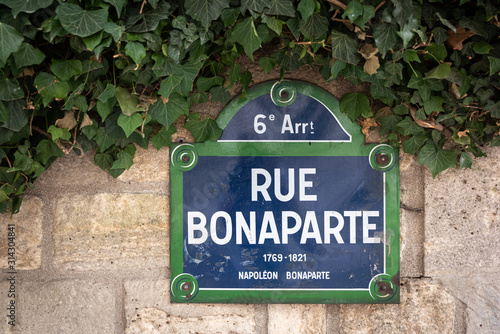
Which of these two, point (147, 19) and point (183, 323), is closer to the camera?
point (147, 19)

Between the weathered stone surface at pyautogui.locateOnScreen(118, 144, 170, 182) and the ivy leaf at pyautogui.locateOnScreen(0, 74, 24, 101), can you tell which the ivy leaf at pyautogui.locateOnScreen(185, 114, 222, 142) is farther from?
the ivy leaf at pyautogui.locateOnScreen(0, 74, 24, 101)

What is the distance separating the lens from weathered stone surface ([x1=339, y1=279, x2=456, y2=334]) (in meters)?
1.36

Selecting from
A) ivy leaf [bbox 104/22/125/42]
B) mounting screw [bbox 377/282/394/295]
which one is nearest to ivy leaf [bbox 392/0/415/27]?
ivy leaf [bbox 104/22/125/42]

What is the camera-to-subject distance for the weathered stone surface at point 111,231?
1392 mm

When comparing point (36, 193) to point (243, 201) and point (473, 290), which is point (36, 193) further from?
point (473, 290)

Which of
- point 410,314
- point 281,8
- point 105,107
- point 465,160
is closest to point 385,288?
point 410,314

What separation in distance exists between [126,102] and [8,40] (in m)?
0.32

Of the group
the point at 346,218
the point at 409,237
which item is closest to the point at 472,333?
the point at 409,237

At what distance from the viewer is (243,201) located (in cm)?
136

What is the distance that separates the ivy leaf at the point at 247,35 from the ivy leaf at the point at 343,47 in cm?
21

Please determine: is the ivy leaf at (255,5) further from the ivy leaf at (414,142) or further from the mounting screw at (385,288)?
the mounting screw at (385,288)

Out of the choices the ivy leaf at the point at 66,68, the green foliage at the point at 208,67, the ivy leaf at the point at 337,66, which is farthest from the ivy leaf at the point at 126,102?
the ivy leaf at the point at 337,66

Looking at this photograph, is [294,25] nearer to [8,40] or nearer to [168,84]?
[168,84]

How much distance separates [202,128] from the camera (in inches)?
52.3
